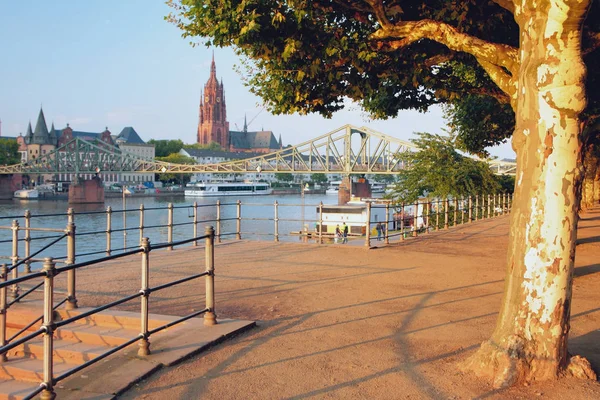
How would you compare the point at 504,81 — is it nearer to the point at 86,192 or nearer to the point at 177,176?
the point at 86,192

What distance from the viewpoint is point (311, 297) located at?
7.75 metres

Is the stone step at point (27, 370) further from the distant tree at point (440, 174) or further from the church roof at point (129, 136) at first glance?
the church roof at point (129, 136)

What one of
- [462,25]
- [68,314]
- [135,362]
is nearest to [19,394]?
Result: [135,362]

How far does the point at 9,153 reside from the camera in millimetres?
110938

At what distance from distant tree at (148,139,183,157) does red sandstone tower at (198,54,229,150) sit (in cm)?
3071

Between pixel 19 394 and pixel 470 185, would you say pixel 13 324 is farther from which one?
pixel 470 185

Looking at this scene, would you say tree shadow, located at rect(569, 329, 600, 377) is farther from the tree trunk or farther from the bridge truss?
the bridge truss

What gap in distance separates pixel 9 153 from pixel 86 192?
37.8 meters

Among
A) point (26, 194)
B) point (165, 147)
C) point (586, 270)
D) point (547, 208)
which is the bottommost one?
point (26, 194)

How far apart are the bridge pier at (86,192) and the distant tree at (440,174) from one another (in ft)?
198

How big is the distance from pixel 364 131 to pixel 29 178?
59020mm

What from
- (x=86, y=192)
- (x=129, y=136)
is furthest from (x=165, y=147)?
(x=86, y=192)

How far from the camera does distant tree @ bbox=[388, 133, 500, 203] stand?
30.0 m

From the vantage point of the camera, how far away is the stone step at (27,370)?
18.2 feet
